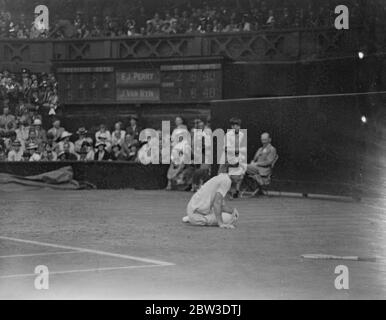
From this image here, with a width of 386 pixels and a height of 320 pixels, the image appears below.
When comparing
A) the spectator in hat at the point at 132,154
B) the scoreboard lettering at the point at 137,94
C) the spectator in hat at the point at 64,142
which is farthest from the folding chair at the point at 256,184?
the scoreboard lettering at the point at 137,94

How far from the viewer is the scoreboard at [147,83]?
22109mm

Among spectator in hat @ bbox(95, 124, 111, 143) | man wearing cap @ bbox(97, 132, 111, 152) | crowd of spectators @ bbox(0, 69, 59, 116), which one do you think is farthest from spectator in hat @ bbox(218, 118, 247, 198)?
crowd of spectators @ bbox(0, 69, 59, 116)

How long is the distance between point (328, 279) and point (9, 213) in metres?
8.08

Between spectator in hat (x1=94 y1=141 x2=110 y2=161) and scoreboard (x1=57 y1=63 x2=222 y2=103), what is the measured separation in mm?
2352

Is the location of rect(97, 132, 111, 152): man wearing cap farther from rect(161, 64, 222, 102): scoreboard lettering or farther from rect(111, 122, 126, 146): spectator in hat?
rect(161, 64, 222, 102): scoreboard lettering

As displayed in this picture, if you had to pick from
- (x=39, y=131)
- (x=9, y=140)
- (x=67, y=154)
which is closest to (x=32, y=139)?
(x=39, y=131)

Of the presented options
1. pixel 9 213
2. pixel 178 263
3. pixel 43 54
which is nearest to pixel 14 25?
pixel 43 54

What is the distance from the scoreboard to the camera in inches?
870

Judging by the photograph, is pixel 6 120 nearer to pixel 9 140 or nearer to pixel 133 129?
pixel 9 140

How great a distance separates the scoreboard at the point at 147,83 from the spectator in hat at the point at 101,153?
235 cm

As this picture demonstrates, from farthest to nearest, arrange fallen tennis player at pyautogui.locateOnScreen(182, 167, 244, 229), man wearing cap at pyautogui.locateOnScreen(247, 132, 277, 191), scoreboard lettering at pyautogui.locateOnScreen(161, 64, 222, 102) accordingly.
A: scoreboard lettering at pyautogui.locateOnScreen(161, 64, 222, 102) < man wearing cap at pyautogui.locateOnScreen(247, 132, 277, 191) < fallen tennis player at pyautogui.locateOnScreen(182, 167, 244, 229)

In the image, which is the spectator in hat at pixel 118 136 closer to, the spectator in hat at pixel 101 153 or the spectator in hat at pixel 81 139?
the spectator in hat at pixel 101 153

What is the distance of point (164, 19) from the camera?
73.3ft
